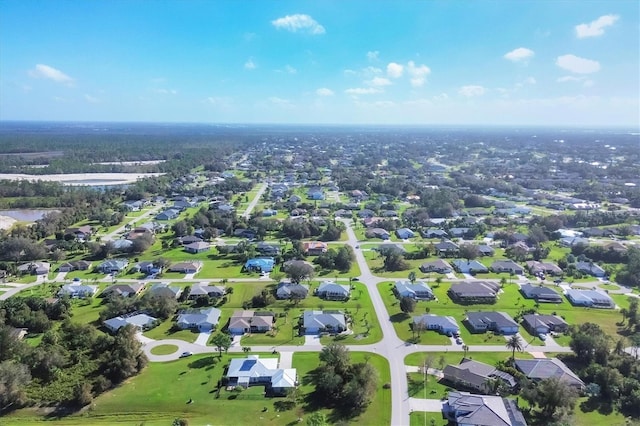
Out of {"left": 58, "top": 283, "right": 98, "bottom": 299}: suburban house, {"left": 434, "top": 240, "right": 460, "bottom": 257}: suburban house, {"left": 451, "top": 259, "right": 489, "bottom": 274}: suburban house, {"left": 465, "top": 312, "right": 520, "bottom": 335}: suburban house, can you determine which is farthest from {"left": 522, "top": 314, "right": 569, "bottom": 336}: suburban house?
{"left": 58, "top": 283, "right": 98, "bottom": 299}: suburban house

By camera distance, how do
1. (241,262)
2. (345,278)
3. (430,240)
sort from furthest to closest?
(430,240), (241,262), (345,278)

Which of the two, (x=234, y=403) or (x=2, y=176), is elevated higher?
(x=2, y=176)

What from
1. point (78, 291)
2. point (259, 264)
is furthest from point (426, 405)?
point (78, 291)

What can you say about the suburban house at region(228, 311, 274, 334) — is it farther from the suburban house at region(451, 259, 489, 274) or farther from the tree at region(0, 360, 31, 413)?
the suburban house at region(451, 259, 489, 274)

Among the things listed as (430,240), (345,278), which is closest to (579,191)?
(430,240)

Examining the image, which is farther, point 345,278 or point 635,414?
point 345,278

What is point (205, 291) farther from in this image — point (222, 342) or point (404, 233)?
point (404, 233)

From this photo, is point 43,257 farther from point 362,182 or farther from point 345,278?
point 362,182
